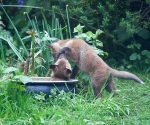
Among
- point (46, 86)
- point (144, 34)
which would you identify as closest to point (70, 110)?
point (46, 86)

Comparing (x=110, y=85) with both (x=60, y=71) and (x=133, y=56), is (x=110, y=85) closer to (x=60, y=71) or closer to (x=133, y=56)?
(x=60, y=71)

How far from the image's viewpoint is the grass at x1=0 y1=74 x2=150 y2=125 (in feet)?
14.6

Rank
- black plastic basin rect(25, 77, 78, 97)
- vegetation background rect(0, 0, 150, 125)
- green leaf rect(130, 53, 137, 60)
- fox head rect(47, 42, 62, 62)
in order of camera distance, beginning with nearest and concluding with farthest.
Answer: vegetation background rect(0, 0, 150, 125), black plastic basin rect(25, 77, 78, 97), fox head rect(47, 42, 62, 62), green leaf rect(130, 53, 137, 60)

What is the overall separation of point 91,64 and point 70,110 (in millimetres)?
1178

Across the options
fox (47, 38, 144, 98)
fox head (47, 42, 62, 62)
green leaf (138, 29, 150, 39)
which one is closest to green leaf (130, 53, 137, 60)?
green leaf (138, 29, 150, 39)

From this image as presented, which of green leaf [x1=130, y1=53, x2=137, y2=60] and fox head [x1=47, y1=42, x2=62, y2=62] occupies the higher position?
fox head [x1=47, y1=42, x2=62, y2=62]

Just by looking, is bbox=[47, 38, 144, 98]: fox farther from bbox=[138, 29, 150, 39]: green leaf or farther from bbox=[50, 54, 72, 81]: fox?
bbox=[138, 29, 150, 39]: green leaf

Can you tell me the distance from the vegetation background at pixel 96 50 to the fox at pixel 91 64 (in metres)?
0.19

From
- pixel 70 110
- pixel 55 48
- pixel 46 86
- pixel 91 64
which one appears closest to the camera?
pixel 70 110

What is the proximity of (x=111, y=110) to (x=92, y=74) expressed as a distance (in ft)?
3.31

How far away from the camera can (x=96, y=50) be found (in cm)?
637

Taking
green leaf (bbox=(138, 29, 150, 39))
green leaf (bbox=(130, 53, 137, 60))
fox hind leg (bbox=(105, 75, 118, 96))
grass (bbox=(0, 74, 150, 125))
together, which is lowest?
grass (bbox=(0, 74, 150, 125))

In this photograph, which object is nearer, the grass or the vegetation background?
the grass

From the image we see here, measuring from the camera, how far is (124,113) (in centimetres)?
481
